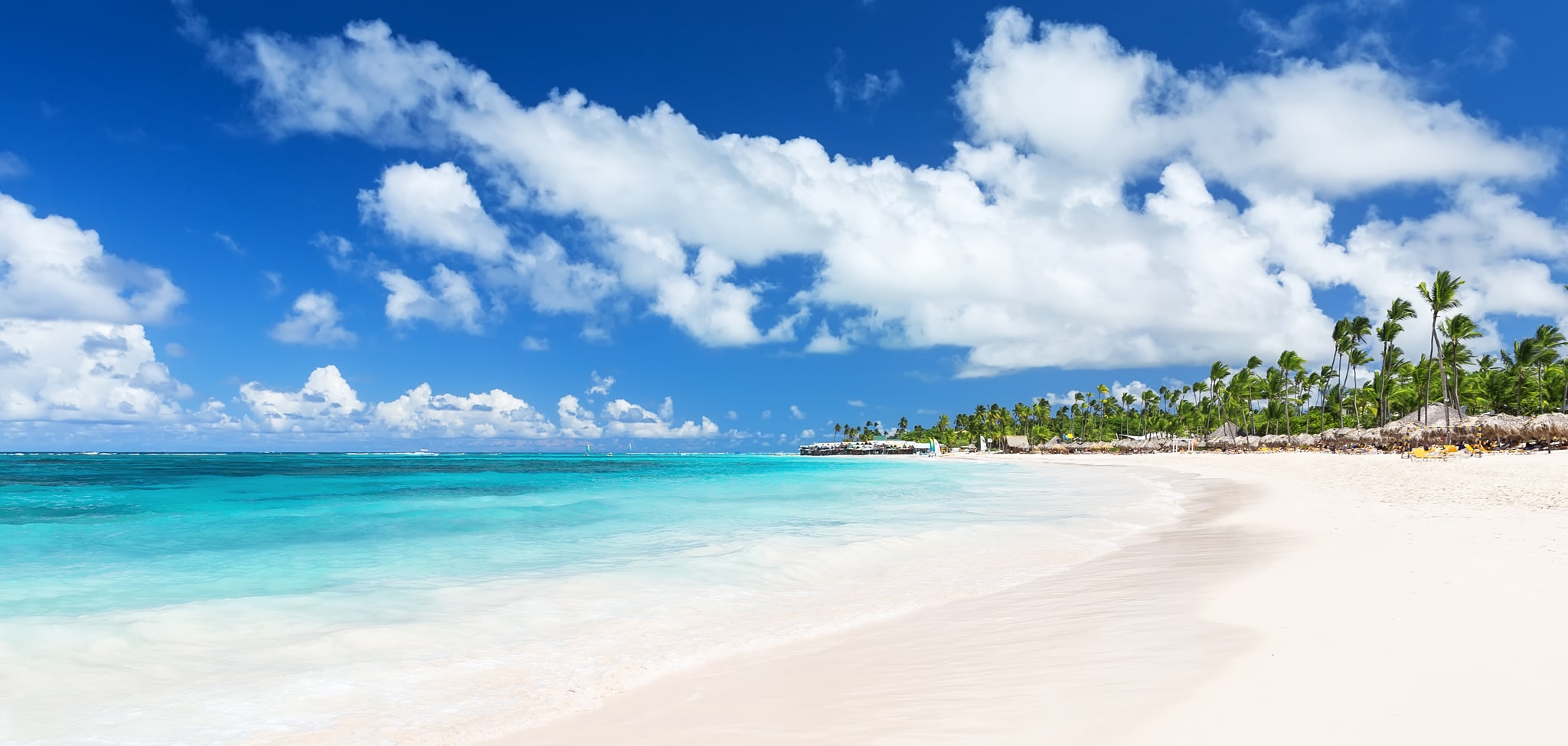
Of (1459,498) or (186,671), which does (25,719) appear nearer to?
(186,671)

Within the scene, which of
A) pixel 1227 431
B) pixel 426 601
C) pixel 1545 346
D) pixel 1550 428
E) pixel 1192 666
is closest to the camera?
pixel 1192 666

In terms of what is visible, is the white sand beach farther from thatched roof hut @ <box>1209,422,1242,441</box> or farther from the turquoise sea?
thatched roof hut @ <box>1209,422,1242,441</box>

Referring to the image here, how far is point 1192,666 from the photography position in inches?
190

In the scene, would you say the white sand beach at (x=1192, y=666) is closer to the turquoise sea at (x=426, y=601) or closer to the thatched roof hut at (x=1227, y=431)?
the turquoise sea at (x=426, y=601)

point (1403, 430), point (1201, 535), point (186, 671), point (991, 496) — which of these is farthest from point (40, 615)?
Answer: point (1403, 430)

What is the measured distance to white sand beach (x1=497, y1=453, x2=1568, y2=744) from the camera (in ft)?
12.5

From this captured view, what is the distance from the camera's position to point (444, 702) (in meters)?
5.62

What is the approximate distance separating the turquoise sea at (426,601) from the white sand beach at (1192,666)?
1.00 m

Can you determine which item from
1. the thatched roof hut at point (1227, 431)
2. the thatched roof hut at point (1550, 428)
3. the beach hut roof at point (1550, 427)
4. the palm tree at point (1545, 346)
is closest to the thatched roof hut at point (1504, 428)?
the thatched roof hut at point (1550, 428)

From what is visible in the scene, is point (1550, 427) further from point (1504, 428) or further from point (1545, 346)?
point (1545, 346)

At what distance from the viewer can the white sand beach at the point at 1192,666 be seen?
381cm

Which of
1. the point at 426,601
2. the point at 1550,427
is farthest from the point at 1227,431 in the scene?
the point at 426,601

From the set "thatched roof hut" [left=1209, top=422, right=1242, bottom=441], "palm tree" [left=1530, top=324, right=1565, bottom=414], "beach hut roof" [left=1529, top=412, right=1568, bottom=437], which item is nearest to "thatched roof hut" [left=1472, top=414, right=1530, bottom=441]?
"beach hut roof" [left=1529, top=412, right=1568, bottom=437]

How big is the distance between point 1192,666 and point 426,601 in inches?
339
